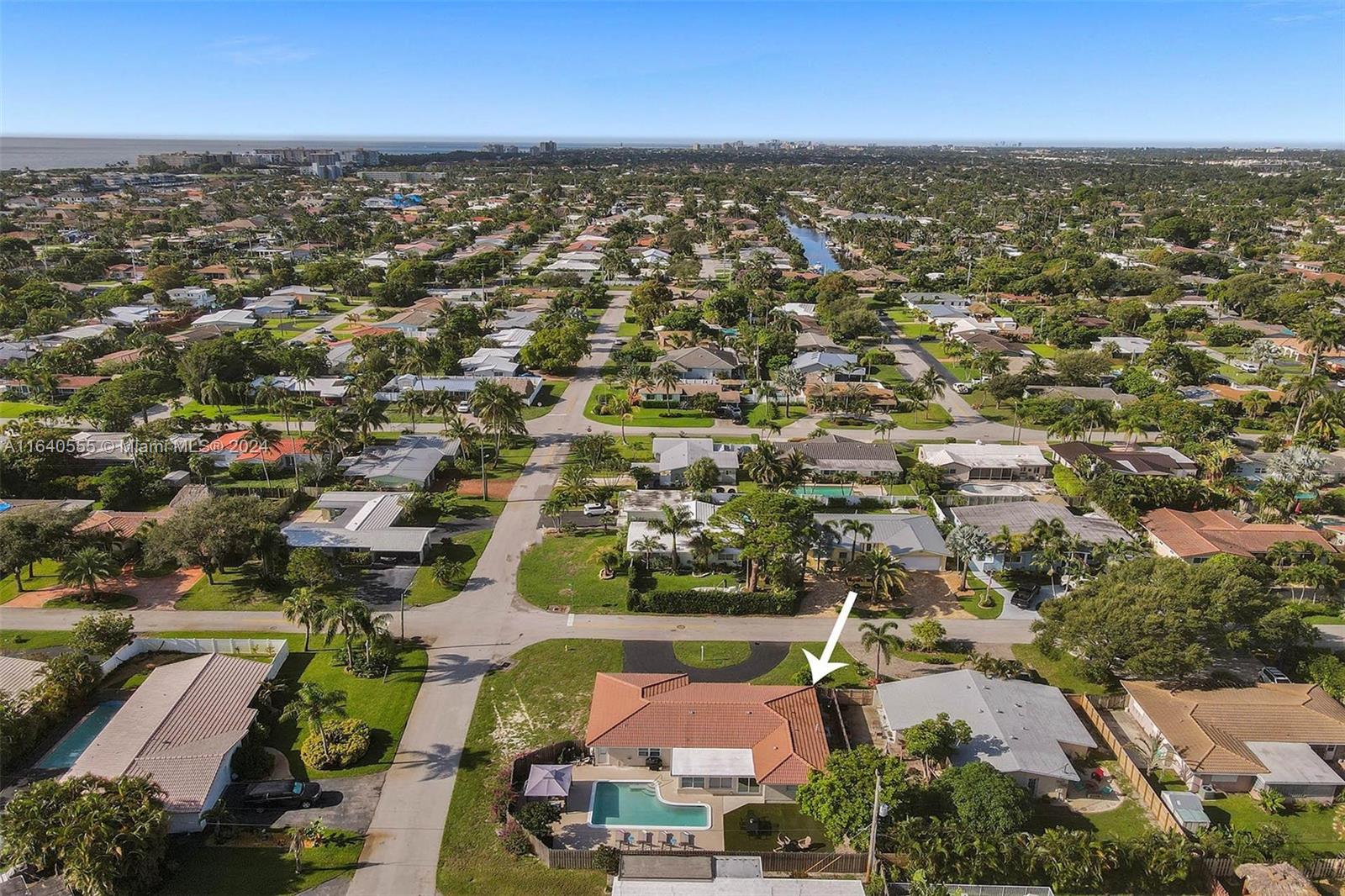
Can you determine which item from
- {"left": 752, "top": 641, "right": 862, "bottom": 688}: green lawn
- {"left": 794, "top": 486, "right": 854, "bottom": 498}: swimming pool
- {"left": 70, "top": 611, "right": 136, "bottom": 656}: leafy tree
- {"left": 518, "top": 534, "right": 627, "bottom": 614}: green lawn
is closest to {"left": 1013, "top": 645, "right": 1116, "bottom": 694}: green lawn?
{"left": 752, "top": 641, "right": 862, "bottom": 688}: green lawn

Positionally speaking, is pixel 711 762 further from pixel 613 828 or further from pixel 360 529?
pixel 360 529

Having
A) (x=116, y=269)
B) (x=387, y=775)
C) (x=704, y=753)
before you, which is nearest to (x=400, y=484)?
(x=387, y=775)

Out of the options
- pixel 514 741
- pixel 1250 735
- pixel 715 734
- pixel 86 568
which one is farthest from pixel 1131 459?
pixel 86 568

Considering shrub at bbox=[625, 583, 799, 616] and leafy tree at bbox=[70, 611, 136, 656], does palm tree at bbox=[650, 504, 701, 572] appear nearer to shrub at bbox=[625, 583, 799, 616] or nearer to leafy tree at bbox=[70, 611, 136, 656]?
shrub at bbox=[625, 583, 799, 616]

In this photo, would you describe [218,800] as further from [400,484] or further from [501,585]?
[400,484]

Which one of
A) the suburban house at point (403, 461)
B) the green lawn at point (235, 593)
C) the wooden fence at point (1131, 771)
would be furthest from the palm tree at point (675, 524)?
the green lawn at point (235, 593)

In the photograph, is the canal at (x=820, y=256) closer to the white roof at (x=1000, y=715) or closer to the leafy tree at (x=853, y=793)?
the white roof at (x=1000, y=715)

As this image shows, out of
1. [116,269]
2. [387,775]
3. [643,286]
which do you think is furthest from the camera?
[116,269]
